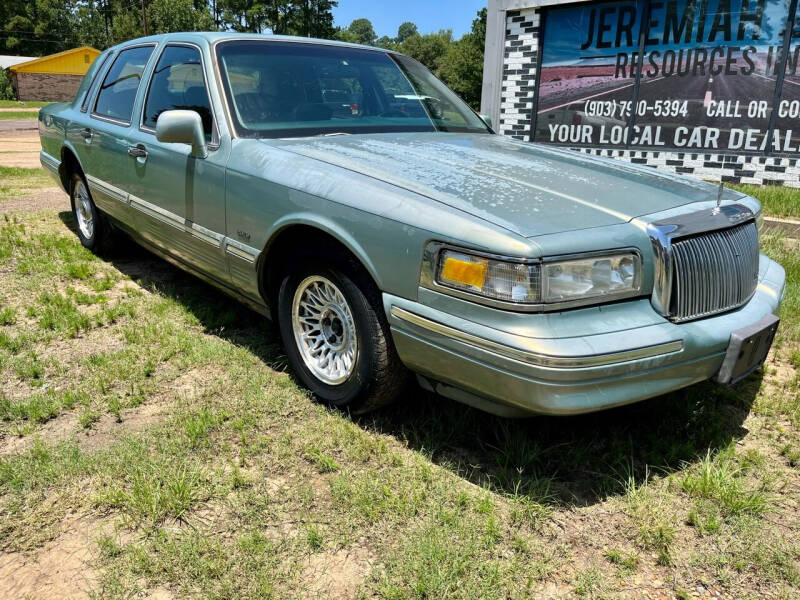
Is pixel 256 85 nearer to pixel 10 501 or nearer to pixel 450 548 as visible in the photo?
pixel 10 501

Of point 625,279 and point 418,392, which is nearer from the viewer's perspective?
point 625,279

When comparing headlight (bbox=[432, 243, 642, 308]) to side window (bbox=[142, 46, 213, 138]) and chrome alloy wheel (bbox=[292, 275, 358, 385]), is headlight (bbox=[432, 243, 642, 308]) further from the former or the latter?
side window (bbox=[142, 46, 213, 138])

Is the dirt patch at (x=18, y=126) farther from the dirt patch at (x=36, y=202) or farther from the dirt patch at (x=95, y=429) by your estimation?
the dirt patch at (x=95, y=429)

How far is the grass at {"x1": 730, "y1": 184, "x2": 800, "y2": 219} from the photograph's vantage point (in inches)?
251

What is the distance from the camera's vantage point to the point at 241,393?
127 inches

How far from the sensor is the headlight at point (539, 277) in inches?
86.2

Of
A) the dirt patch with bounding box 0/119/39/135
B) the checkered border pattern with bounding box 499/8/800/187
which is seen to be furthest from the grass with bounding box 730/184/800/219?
the dirt patch with bounding box 0/119/39/135

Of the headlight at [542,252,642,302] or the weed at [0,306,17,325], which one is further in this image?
the weed at [0,306,17,325]

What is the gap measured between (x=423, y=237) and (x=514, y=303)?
0.42 m

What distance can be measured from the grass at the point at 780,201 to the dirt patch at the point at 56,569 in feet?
21.3

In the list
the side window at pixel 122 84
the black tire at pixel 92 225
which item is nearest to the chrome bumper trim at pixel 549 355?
the side window at pixel 122 84

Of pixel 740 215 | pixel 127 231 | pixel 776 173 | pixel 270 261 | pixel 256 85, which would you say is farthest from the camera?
pixel 776 173

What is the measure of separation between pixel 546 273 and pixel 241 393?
5.73ft

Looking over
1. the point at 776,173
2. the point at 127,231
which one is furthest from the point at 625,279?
the point at 776,173
